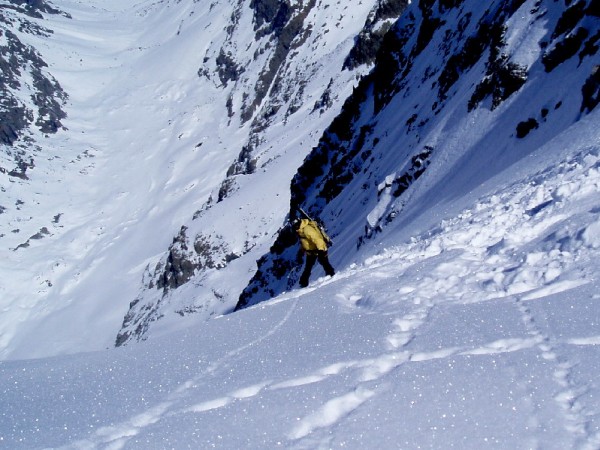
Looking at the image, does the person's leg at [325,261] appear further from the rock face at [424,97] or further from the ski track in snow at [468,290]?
the rock face at [424,97]

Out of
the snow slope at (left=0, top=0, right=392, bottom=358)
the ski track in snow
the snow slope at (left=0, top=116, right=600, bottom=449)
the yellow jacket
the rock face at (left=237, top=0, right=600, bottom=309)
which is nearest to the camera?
the snow slope at (left=0, top=116, right=600, bottom=449)

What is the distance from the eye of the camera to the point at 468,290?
7.67 meters

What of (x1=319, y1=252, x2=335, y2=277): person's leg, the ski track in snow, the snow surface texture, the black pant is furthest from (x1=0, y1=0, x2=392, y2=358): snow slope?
the ski track in snow

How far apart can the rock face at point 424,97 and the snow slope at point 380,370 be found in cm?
838

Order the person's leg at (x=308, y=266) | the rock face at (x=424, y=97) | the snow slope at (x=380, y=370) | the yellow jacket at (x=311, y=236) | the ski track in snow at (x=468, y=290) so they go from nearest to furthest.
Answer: the snow slope at (x=380, y=370), the ski track in snow at (x=468, y=290), the yellow jacket at (x=311, y=236), the person's leg at (x=308, y=266), the rock face at (x=424, y=97)

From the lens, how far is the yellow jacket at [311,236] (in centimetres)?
1259

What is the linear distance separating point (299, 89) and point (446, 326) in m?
86.3

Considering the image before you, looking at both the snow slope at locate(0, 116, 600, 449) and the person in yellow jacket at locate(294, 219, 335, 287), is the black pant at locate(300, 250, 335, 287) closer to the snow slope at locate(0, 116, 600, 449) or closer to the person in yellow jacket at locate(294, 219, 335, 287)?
the person in yellow jacket at locate(294, 219, 335, 287)

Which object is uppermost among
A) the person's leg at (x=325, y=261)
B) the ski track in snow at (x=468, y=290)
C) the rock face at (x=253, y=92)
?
the rock face at (x=253, y=92)

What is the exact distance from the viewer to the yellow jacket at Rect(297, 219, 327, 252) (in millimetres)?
12586

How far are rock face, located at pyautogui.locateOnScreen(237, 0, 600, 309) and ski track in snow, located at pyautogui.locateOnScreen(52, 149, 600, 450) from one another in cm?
519

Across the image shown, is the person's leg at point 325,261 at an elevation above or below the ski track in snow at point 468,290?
above

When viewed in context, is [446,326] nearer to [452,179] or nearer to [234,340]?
[234,340]

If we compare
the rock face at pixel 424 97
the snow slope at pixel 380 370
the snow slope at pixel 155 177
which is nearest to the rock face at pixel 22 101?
the snow slope at pixel 155 177
